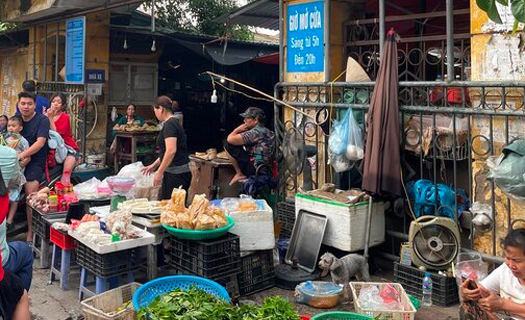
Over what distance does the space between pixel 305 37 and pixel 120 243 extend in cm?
371

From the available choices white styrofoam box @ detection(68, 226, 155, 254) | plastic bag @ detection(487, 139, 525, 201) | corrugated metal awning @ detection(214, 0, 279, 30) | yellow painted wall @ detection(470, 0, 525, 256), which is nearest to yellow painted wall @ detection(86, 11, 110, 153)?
corrugated metal awning @ detection(214, 0, 279, 30)

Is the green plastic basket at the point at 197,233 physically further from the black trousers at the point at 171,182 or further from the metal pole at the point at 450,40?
the metal pole at the point at 450,40

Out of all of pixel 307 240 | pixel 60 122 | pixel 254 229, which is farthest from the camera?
pixel 60 122

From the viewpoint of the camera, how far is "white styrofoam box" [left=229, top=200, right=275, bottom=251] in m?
5.39

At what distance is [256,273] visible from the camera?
546 centimetres

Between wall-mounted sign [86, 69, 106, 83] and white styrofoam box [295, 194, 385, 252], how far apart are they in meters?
6.16

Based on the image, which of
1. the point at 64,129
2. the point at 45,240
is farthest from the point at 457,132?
the point at 64,129

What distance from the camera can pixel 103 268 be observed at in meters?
4.83

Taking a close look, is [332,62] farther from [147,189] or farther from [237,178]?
[147,189]

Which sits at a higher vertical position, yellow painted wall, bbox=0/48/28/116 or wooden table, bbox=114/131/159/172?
yellow painted wall, bbox=0/48/28/116

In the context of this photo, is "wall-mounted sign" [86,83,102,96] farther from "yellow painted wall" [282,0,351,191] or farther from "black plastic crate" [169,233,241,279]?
"black plastic crate" [169,233,241,279]

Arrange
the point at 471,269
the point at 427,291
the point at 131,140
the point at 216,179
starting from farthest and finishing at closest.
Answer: the point at 131,140 < the point at 216,179 < the point at 427,291 < the point at 471,269

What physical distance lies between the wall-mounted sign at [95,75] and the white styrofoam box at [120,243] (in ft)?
19.1

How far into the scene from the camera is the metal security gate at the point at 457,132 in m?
4.95
